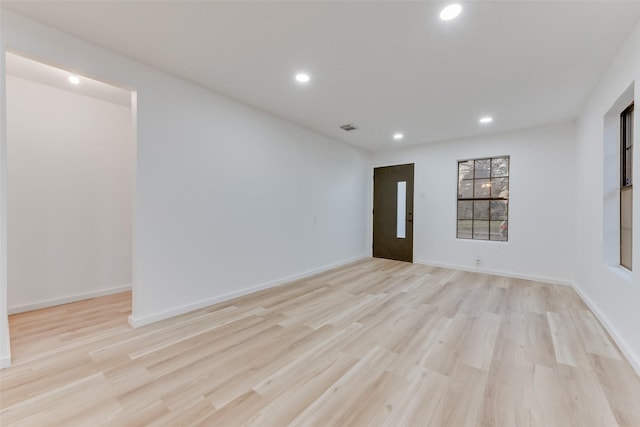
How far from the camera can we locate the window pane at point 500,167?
4871mm

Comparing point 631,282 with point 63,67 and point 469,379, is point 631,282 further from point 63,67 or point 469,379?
point 63,67

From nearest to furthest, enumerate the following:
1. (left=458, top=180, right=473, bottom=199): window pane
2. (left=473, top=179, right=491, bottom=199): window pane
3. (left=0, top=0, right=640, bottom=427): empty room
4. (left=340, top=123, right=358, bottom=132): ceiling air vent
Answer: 1. (left=0, top=0, right=640, bottom=427): empty room
2. (left=340, top=123, right=358, bottom=132): ceiling air vent
3. (left=473, top=179, right=491, bottom=199): window pane
4. (left=458, top=180, right=473, bottom=199): window pane

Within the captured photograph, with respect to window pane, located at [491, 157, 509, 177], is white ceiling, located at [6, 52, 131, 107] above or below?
above

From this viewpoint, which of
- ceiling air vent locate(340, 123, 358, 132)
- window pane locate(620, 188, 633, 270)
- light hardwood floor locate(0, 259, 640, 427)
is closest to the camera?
light hardwood floor locate(0, 259, 640, 427)

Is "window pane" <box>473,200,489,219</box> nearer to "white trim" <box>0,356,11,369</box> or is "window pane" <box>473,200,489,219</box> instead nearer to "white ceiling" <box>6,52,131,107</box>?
"white ceiling" <box>6,52,131,107</box>

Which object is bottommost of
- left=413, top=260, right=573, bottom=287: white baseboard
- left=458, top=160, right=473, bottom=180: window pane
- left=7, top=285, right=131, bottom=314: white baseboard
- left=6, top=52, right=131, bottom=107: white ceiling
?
left=7, top=285, right=131, bottom=314: white baseboard

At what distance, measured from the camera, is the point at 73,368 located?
1.97 m

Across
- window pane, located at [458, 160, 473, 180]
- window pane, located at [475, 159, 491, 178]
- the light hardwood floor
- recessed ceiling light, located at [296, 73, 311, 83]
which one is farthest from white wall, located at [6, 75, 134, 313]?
window pane, located at [475, 159, 491, 178]

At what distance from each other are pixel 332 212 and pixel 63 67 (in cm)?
419

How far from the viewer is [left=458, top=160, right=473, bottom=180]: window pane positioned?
5254 millimetres

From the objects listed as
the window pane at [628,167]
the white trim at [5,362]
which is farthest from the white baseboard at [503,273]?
the white trim at [5,362]

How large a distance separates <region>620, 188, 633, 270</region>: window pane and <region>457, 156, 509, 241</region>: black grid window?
217 cm

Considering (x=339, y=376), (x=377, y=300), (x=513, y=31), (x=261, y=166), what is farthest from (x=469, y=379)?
(x=261, y=166)

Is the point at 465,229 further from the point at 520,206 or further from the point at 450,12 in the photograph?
the point at 450,12
